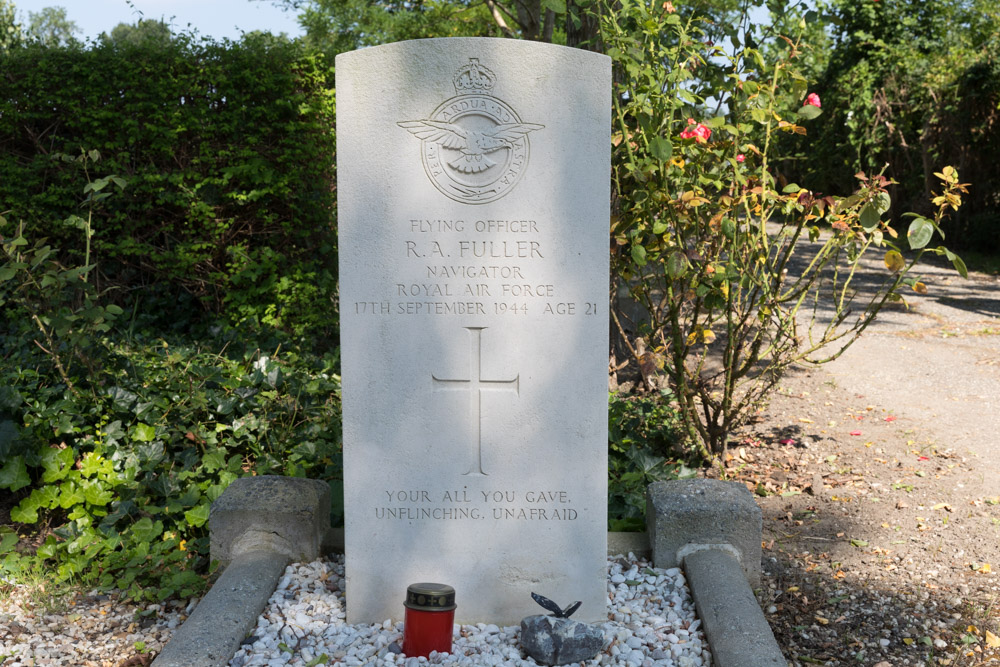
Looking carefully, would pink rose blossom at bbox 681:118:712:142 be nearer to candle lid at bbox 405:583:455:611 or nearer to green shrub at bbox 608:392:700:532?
green shrub at bbox 608:392:700:532

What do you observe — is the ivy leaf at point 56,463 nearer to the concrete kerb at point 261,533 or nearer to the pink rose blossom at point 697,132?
the concrete kerb at point 261,533

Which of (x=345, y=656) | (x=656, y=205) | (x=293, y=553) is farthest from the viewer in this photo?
(x=656, y=205)

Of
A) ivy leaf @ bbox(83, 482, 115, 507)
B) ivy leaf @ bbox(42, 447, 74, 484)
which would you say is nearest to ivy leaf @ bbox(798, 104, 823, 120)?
ivy leaf @ bbox(83, 482, 115, 507)

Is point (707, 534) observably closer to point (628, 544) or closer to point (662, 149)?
point (628, 544)

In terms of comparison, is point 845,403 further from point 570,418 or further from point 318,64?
point 318,64

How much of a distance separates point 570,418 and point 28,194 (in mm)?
5476

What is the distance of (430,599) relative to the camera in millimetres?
2676

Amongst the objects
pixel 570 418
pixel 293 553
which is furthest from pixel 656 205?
pixel 293 553

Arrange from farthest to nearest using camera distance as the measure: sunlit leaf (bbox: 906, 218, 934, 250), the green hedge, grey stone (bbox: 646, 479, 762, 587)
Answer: the green hedge
sunlit leaf (bbox: 906, 218, 934, 250)
grey stone (bbox: 646, 479, 762, 587)

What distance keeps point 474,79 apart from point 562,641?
1804mm

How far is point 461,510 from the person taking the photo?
2930 mm

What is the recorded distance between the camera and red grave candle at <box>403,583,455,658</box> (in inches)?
105

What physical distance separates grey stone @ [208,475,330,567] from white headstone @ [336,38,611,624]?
399mm

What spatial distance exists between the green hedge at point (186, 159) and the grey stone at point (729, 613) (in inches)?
166
